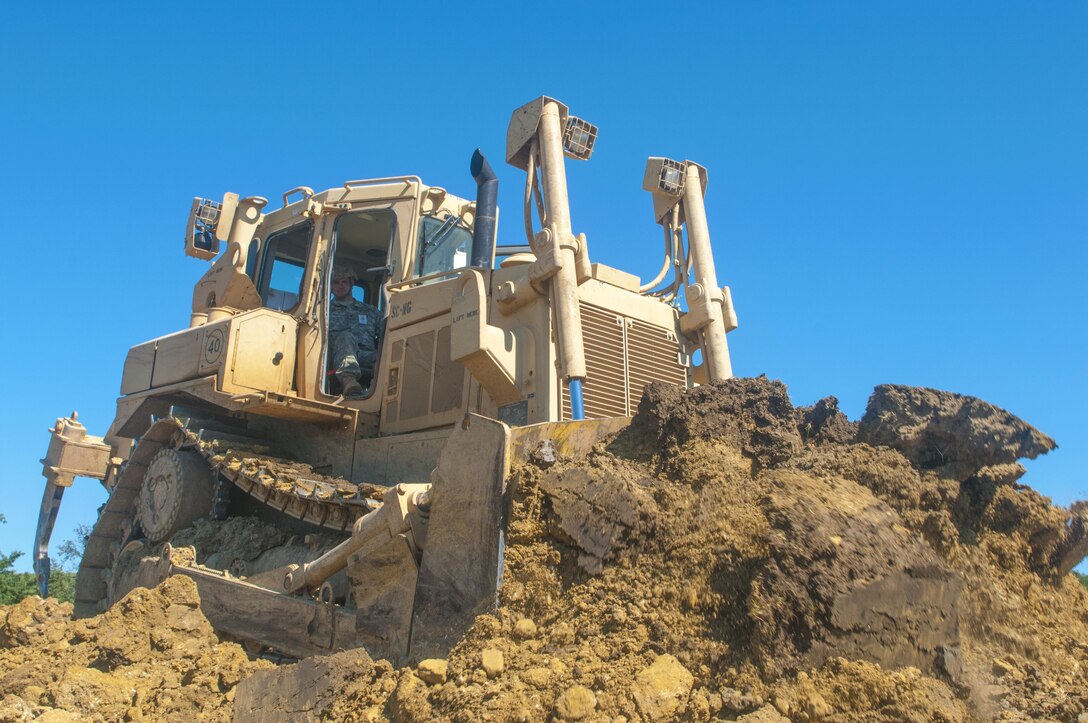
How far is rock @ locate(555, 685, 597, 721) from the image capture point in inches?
133

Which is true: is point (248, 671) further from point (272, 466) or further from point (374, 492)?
point (272, 466)

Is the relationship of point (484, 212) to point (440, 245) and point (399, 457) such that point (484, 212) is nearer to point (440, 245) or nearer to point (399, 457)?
point (440, 245)

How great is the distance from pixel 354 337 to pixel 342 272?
3.10ft

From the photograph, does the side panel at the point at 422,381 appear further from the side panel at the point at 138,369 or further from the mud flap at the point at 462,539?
the side panel at the point at 138,369

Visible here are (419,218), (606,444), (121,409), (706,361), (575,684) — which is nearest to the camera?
(575,684)

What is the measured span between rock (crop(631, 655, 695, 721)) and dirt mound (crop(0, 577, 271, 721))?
216cm

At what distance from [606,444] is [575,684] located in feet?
4.35

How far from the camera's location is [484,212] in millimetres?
7344

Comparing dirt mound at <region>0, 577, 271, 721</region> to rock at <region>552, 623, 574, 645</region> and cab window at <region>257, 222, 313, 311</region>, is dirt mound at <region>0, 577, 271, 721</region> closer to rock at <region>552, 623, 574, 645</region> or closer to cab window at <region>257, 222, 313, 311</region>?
rock at <region>552, 623, 574, 645</region>

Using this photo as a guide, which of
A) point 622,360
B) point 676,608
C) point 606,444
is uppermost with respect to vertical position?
point 622,360

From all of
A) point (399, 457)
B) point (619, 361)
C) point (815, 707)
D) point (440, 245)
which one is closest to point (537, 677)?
point (815, 707)

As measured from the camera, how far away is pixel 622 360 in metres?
6.85

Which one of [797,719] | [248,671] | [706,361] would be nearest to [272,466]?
[248,671]

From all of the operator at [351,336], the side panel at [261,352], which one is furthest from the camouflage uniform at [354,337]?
the side panel at [261,352]
